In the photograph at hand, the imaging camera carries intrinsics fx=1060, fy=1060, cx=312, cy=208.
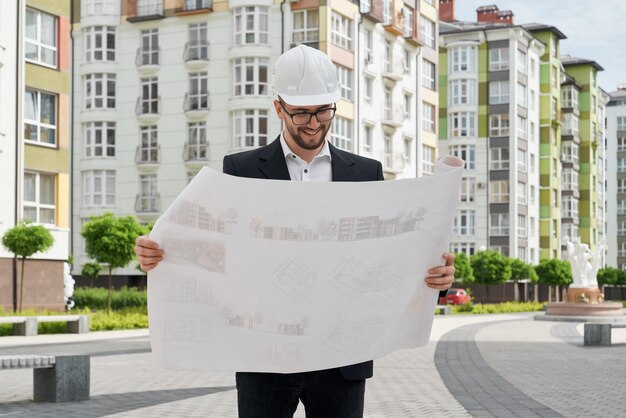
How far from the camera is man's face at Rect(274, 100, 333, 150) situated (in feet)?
12.3

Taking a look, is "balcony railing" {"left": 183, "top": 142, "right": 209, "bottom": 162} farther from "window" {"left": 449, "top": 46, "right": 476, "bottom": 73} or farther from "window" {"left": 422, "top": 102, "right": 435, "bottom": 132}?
"window" {"left": 449, "top": 46, "right": 476, "bottom": 73}

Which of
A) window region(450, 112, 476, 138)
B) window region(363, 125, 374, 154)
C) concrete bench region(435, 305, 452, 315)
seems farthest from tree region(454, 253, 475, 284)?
window region(450, 112, 476, 138)

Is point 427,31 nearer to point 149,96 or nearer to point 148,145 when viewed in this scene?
point 149,96

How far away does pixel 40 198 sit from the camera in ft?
119

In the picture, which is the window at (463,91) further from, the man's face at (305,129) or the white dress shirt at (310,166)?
the man's face at (305,129)

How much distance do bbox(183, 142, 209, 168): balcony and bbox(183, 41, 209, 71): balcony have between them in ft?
13.2

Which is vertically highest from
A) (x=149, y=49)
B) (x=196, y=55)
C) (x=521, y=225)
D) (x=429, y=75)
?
(x=429, y=75)

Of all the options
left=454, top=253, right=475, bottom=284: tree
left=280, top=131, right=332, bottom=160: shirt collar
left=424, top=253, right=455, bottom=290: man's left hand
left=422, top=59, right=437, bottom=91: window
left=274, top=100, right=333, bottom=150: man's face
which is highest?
left=422, top=59, right=437, bottom=91: window

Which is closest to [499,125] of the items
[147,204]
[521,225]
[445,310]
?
[521,225]

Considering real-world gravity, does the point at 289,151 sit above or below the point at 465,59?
below

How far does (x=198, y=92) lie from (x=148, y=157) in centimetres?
451

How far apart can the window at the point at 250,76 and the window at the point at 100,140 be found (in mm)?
8113

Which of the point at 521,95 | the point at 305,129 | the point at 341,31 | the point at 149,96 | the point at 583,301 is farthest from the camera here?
the point at 521,95

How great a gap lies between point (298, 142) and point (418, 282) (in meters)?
0.67
